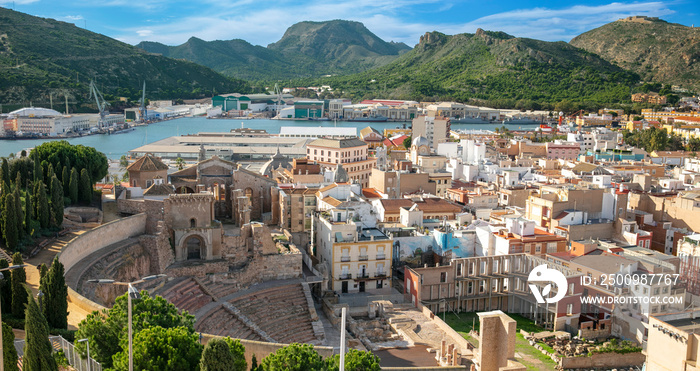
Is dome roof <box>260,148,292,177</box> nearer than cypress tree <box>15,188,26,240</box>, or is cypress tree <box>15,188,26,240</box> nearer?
cypress tree <box>15,188,26,240</box>

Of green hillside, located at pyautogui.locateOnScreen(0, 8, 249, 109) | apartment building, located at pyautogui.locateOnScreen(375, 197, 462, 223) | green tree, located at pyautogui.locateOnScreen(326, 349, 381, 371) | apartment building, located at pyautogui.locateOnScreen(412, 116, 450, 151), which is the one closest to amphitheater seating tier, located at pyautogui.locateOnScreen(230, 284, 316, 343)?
green tree, located at pyautogui.locateOnScreen(326, 349, 381, 371)

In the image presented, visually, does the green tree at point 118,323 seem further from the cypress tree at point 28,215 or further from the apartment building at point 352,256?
the apartment building at point 352,256

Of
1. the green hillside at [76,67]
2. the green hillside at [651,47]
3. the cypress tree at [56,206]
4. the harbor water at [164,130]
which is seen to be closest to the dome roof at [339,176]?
the cypress tree at [56,206]

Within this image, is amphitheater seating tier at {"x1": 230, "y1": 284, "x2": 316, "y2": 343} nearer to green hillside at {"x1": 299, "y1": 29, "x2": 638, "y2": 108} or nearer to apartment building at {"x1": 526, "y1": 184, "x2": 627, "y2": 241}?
apartment building at {"x1": 526, "y1": 184, "x2": 627, "y2": 241}

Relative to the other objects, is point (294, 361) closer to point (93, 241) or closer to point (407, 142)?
point (93, 241)

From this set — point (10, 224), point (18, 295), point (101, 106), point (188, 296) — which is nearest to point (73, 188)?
point (10, 224)

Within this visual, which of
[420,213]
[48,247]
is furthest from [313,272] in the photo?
[48,247]

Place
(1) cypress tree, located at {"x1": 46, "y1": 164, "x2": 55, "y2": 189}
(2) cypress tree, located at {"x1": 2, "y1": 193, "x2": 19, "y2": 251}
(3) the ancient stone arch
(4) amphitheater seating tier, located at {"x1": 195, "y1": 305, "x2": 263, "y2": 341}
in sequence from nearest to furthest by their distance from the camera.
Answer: (4) amphitheater seating tier, located at {"x1": 195, "y1": 305, "x2": 263, "y2": 341}, (2) cypress tree, located at {"x1": 2, "y1": 193, "x2": 19, "y2": 251}, (3) the ancient stone arch, (1) cypress tree, located at {"x1": 46, "y1": 164, "x2": 55, "y2": 189}
